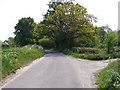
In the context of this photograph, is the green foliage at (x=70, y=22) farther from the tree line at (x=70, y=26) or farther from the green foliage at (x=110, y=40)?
the green foliage at (x=110, y=40)

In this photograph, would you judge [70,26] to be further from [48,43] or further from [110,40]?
[48,43]

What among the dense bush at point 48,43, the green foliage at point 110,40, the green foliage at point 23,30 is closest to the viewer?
the green foliage at point 110,40

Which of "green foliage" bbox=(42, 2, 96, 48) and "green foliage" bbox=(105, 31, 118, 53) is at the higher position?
"green foliage" bbox=(42, 2, 96, 48)

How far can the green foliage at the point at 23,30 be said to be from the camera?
2424 inches

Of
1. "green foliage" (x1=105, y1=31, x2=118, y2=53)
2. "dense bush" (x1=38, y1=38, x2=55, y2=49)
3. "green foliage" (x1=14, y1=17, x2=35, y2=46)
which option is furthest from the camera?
"green foliage" (x1=14, y1=17, x2=35, y2=46)

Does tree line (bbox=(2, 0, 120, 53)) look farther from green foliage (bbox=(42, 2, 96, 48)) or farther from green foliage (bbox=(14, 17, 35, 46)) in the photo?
green foliage (bbox=(14, 17, 35, 46))

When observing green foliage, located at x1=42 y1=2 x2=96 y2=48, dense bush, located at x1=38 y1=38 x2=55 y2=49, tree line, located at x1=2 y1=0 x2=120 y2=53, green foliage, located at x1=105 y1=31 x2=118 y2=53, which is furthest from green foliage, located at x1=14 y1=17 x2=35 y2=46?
green foliage, located at x1=105 y1=31 x2=118 y2=53

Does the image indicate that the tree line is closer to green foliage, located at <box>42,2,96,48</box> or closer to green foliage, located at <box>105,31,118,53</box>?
green foliage, located at <box>42,2,96,48</box>

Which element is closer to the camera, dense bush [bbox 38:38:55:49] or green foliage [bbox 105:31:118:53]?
green foliage [bbox 105:31:118:53]

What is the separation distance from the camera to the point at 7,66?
1180cm

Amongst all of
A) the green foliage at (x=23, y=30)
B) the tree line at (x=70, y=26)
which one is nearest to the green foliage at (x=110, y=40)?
the tree line at (x=70, y=26)

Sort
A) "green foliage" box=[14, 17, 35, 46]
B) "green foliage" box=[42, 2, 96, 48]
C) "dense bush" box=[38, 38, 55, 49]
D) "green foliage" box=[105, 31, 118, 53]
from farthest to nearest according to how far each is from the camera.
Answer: "green foliage" box=[14, 17, 35, 46], "dense bush" box=[38, 38, 55, 49], "green foliage" box=[42, 2, 96, 48], "green foliage" box=[105, 31, 118, 53]

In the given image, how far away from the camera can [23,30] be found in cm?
6291

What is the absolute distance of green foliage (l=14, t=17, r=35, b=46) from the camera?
6156 centimetres
